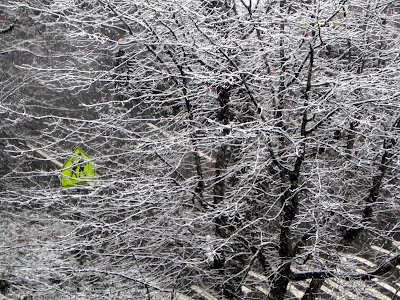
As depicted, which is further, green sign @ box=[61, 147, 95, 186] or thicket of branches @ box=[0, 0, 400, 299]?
green sign @ box=[61, 147, 95, 186]

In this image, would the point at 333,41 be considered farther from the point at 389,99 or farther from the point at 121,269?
the point at 121,269

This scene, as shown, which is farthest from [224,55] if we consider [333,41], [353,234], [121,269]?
[121,269]

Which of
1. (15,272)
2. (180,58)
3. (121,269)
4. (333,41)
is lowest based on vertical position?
(15,272)

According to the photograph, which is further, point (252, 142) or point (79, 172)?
point (79, 172)

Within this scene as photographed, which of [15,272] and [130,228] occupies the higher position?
[130,228]

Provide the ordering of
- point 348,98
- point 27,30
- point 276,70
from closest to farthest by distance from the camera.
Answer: point 348,98 → point 276,70 → point 27,30

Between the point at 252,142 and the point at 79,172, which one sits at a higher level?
the point at 252,142

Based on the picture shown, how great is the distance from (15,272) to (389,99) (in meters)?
8.08

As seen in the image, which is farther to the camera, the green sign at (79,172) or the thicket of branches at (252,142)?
the green sign at (79,172)

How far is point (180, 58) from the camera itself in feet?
24.4

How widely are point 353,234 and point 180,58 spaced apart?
13.0ft

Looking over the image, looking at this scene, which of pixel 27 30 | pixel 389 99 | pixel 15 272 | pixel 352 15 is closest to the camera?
pixel 389 99

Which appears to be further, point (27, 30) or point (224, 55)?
point (27, 30)

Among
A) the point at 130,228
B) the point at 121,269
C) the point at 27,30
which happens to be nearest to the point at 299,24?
the point at 130,228
